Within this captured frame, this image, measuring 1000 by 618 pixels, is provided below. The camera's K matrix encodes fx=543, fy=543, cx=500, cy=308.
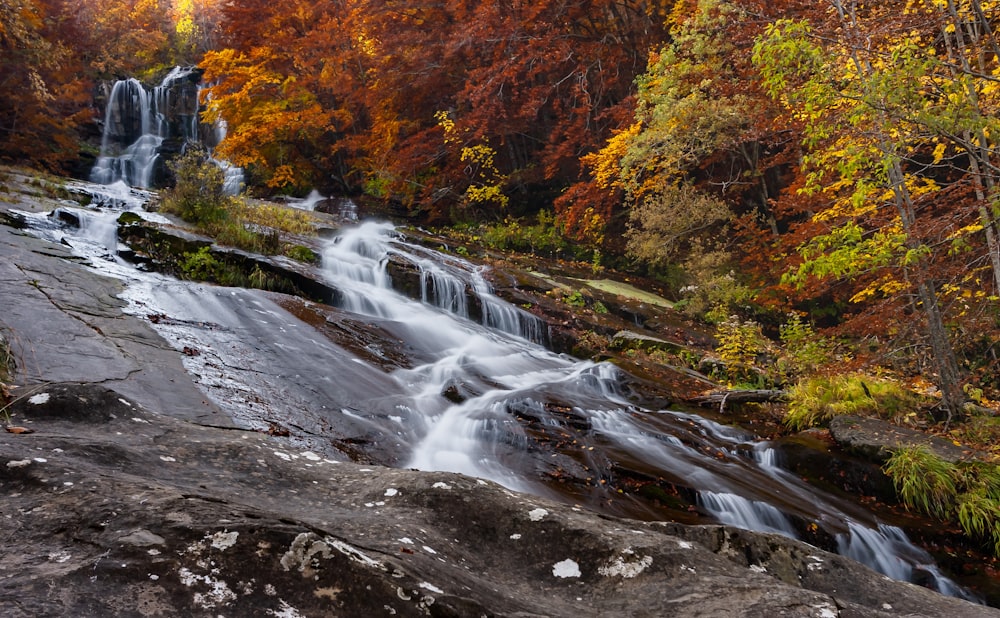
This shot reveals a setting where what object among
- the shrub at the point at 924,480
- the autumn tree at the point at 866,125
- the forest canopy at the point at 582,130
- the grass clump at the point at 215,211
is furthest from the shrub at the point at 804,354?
the grass clump at the point at 215,211

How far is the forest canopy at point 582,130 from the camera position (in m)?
9.41

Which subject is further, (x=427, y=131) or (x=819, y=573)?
(x=427, y=131)

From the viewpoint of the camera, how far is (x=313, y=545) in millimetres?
1549

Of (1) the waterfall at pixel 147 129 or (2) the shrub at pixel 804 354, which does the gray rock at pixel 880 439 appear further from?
(1) the waterfall at pixel 147 129

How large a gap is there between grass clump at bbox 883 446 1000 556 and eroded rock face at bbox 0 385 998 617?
13.5 feet

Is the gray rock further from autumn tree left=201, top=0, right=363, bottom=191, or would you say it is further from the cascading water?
autumn tree left=201, top=0, right=363, bottom=191

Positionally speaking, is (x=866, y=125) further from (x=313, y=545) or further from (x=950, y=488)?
(x=313, y=545)

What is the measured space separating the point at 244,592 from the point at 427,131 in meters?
18.8

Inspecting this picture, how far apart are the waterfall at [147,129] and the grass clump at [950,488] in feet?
73.6

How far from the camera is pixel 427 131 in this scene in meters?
18.8

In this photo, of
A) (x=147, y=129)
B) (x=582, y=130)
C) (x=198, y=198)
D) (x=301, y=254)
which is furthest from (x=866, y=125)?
(x=147, y=129)

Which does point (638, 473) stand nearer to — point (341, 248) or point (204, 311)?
point (204, 311)

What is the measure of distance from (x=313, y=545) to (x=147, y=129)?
2980cm

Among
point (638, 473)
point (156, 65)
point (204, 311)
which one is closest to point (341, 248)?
point (204, 311)
